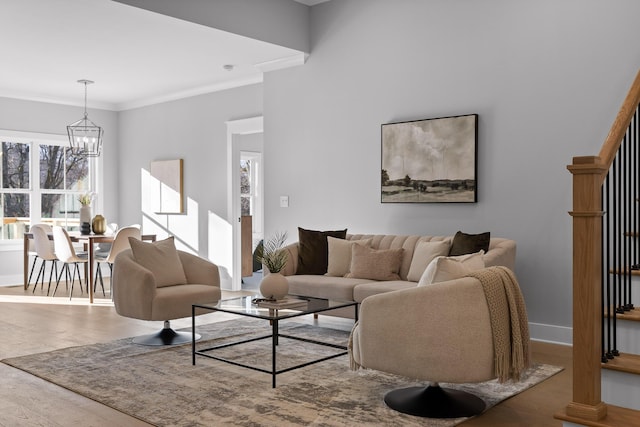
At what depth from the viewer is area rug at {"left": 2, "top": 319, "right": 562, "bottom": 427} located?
124 inches

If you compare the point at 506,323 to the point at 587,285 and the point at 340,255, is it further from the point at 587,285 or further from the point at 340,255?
the point at 340,255

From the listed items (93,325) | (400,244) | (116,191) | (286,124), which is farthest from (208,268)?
(116,191)

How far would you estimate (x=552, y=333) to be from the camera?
193 inches

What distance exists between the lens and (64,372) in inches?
158

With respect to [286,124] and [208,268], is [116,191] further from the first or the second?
[208,268]

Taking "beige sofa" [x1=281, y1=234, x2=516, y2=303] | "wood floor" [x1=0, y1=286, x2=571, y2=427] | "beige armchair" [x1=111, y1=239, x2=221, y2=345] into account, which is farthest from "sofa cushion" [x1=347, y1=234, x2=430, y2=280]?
"beige armchair" [x1=111, y1=239, x2=221, y2=345]

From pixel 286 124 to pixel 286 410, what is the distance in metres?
4.07

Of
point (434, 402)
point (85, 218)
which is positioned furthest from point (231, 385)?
point (85, 218)

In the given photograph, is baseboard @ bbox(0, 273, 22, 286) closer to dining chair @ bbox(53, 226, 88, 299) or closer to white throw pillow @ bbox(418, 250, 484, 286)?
dining chair @ bbox(53, 226, 88, 299)

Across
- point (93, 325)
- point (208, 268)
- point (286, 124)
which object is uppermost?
point (286, 124)

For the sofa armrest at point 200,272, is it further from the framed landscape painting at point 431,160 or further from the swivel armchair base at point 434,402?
the swivel armchair base at point 434,402

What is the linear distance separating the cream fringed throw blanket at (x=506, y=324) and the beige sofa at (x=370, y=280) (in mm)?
1328

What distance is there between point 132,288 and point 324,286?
153 centimetres

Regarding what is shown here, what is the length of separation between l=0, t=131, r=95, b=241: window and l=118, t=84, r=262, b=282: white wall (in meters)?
0.80
